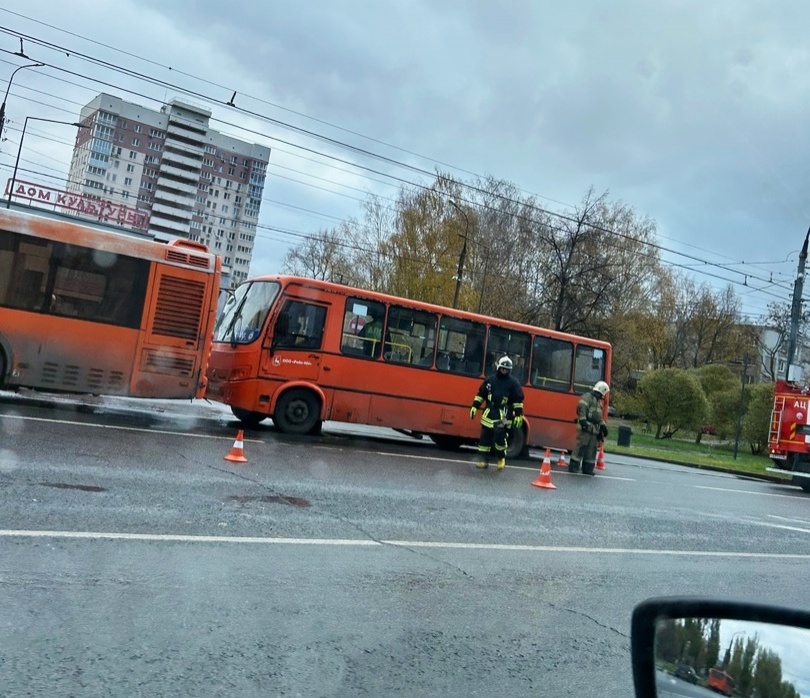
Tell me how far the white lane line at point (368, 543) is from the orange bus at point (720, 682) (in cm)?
539

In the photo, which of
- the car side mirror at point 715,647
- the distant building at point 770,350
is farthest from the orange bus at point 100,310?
the distant building at point 770,350

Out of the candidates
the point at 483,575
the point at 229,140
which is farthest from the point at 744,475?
the point at 229,140

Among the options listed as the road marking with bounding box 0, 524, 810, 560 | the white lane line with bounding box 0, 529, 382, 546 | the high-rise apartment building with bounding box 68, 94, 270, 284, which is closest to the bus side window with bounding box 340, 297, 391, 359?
the road marking with bounding box 0, 524, 810, 560

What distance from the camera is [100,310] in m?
15.0

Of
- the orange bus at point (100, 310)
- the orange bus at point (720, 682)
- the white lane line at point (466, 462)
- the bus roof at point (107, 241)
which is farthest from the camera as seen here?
the white lane line at point (466, 462)

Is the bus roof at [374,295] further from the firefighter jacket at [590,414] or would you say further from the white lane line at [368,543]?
the white lane line at [368,543]

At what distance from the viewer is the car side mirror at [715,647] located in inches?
76.9

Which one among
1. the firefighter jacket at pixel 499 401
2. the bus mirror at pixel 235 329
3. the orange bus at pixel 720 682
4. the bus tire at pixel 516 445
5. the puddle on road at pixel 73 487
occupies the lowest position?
the puddle on road at pixel 73 487

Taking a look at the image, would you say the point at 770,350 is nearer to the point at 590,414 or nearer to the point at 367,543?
the point at 590,414

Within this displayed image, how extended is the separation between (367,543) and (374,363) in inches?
381

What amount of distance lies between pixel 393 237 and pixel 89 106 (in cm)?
8571

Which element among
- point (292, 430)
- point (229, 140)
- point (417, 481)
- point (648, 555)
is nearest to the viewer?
point (648, 555)

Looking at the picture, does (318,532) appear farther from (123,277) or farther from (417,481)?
(123,277)

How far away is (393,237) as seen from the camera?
1751 inches
